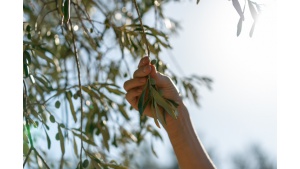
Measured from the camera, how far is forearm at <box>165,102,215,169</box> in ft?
5.40

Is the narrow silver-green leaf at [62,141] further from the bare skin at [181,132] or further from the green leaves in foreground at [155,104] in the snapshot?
the green leaves in foreground at [155,104]

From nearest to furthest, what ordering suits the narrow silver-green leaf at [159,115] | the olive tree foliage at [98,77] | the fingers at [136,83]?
1. the narrow silver-green leaf at [159,115]
2. the fingers at [136,83]
3. the olive tree foliage at [98,77]

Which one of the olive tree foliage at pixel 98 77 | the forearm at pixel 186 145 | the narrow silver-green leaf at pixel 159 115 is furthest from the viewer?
the olive tree foliage at pixel 98 77

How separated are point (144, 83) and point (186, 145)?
28 cm

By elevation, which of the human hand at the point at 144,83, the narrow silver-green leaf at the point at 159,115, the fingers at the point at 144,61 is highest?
the fingers at the point at 144,61

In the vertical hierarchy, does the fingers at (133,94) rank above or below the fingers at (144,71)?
below

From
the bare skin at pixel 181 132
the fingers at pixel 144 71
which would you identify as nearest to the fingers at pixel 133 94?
the bare skin at pixel 181 132

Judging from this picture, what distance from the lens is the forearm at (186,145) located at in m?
1.65

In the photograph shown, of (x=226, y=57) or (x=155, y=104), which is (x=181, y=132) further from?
(x=226, y=57)

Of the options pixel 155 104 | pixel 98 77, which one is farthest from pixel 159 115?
pixel 98 77

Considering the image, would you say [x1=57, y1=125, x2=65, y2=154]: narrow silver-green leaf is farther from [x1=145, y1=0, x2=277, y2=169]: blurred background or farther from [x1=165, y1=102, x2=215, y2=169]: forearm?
[x1=145, y1=0, x2=277, y2=169]: blurred background

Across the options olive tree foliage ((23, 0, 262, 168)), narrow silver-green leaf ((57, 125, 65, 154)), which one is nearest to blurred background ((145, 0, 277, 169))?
olive tree foliage ((23, 0, 262, 168))

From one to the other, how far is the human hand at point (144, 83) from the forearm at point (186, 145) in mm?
67
